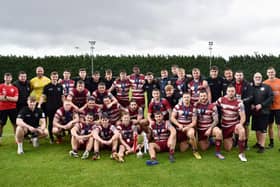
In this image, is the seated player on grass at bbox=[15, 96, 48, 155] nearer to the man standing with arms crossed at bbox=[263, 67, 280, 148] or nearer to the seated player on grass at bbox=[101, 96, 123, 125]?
the seated player on grass at bbox=[101, 96, 123, 125]

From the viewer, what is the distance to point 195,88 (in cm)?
666

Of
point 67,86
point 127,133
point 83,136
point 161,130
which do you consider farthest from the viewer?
point 67,86

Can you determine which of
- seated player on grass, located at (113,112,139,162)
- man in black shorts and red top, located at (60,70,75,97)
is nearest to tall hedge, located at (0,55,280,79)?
man in black shorts and red top, located at (60,70,75,97)

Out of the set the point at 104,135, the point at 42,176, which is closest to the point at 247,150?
the point at 104,135

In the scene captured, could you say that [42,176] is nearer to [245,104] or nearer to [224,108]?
[224,108]

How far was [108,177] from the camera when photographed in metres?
4.69

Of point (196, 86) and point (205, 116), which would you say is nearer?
point (205, 116)

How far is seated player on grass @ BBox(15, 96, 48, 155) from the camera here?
6.37 meters

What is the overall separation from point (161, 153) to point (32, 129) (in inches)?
116

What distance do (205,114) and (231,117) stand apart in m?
0.55

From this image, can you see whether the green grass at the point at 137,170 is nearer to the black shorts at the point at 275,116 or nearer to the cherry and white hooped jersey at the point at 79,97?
the black shorts at the point at 275,116

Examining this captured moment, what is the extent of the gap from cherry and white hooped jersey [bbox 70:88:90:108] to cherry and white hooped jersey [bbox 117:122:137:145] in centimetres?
140

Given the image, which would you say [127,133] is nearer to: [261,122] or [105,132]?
[105,132]

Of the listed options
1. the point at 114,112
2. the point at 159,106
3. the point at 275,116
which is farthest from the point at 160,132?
Result: the point at 275,116
